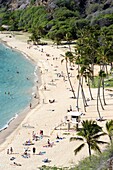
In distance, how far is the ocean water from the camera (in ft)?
214

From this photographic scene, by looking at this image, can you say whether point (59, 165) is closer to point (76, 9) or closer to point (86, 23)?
point (86, 23)

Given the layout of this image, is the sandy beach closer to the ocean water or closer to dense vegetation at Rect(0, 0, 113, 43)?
the ocean water

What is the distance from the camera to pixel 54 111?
61688 mm

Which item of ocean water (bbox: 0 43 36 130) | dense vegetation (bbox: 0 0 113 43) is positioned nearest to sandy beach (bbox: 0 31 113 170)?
ocean water (bbox: 0 43 36 130)

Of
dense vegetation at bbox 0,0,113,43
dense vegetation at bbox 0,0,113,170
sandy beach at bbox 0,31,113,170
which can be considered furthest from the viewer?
dense vegetation at bbox 0,0,113,43

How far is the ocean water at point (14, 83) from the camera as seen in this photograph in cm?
6525

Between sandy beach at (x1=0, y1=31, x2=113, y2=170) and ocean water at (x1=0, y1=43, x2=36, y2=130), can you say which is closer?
sandy beach at (x1=0, y1=31, x2=113, y2=170)

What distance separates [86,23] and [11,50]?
104 ft

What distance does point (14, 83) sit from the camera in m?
86.1

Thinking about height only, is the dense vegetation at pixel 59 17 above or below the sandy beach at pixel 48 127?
above

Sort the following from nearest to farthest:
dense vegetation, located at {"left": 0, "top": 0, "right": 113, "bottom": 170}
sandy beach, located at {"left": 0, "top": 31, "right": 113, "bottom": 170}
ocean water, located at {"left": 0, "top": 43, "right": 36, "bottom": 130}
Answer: sandy beach, located at {"left": 0, "top": 31, "right": 113, "bottom": 170}, ocean water, located at {"left": 0, "top": 43, "right": 36, "bottom": 130}, dense vegetation, located at {"left": 0, "top": 0, "right": 113, "bottom": 170}

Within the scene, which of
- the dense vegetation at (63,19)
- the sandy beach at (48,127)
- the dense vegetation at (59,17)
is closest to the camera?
the sandy beach at (48,127)

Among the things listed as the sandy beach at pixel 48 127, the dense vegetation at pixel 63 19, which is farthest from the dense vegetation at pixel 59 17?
the sandy beach at pixel 48 127

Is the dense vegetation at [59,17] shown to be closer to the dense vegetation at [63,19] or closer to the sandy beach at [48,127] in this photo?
the dense vegetation at [63,19]
